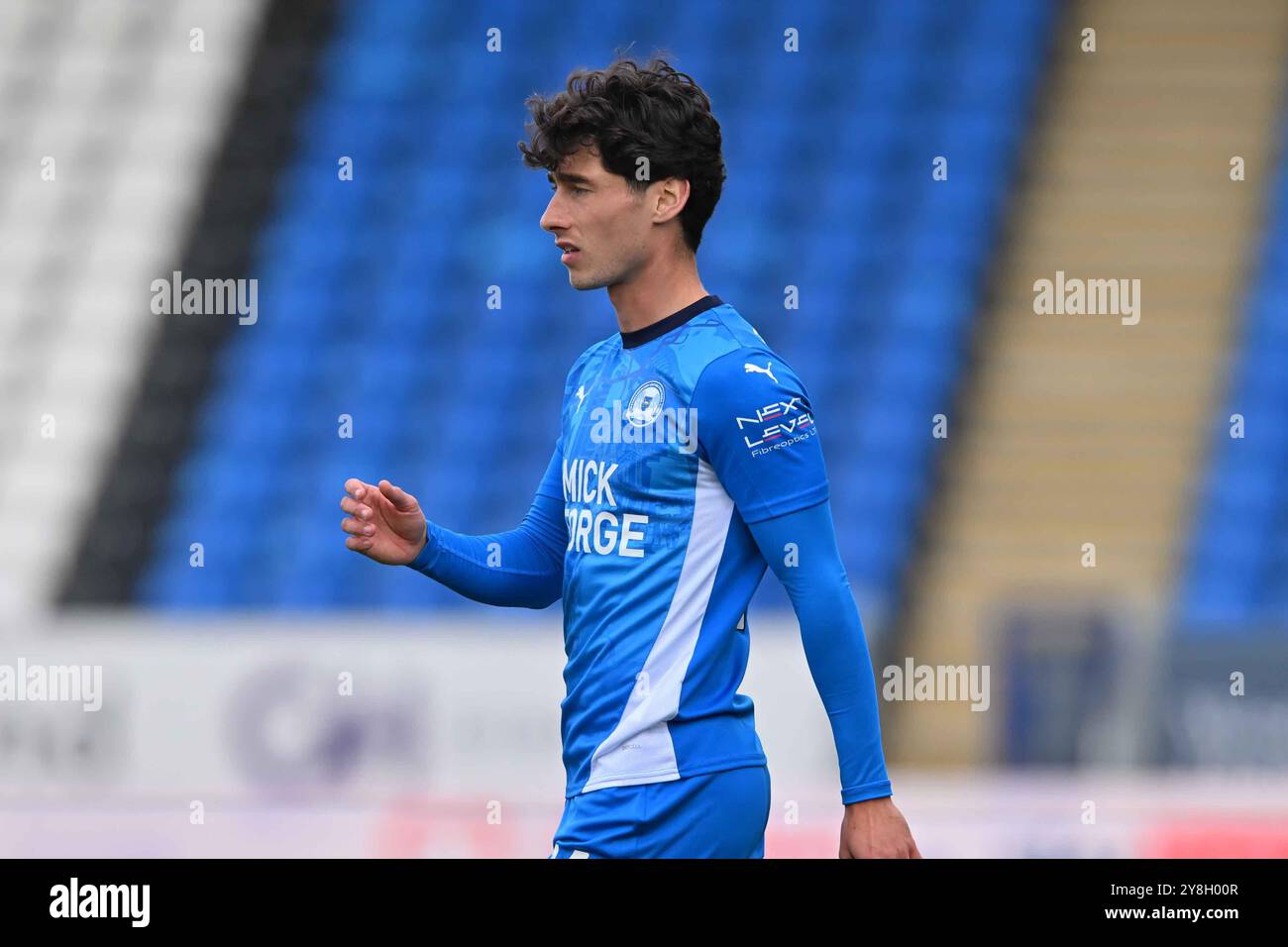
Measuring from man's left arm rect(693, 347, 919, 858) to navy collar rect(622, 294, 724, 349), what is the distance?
0.48ft

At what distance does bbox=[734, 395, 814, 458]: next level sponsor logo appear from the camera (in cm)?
250

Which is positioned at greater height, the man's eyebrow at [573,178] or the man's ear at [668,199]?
the man's eyebrow at [573,178]

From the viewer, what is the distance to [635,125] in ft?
8.62

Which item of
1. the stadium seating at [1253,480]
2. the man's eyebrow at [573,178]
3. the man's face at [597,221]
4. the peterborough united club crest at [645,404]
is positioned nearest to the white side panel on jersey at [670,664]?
the peterborough united club crest at [645,404]

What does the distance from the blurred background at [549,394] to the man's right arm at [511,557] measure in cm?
278

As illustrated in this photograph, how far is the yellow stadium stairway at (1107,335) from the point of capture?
323 inches

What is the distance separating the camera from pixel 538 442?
8766 millimetres

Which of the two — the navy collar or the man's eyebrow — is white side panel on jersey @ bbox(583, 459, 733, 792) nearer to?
the navy collar
